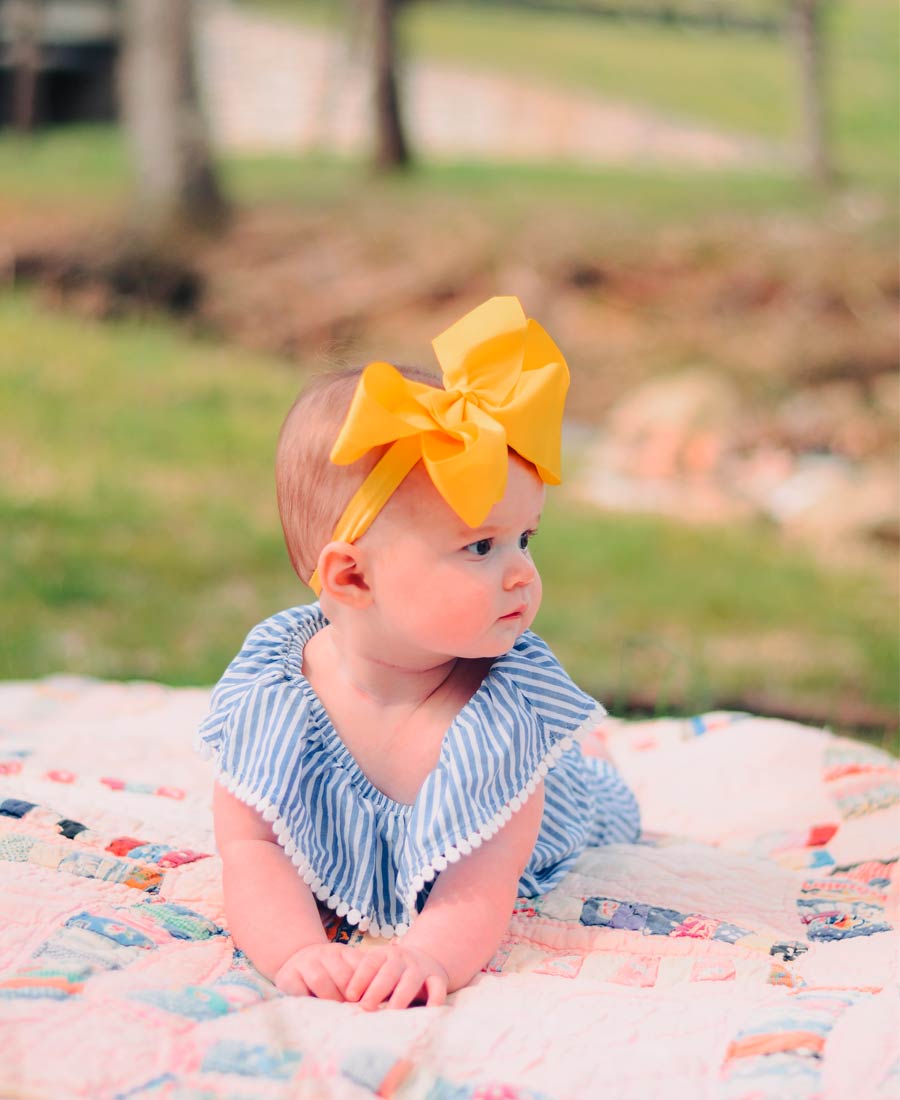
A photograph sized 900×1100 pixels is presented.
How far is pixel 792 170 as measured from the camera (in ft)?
30.4

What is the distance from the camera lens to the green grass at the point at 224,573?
12.5 ft

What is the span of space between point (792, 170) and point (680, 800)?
760cm

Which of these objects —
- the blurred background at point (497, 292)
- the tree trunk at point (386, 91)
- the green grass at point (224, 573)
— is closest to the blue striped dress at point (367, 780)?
the blurred background at point (497, 292)

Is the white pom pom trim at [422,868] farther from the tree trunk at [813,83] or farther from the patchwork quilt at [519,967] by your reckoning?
the tree trunk at [813,83]

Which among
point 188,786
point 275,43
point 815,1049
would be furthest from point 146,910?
point 275,43

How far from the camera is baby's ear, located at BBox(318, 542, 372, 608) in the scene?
1604 millimetres

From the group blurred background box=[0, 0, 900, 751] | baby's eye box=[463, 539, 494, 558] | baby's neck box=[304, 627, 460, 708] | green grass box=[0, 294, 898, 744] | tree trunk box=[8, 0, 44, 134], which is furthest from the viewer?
tree trunk box=[8, 0, 44, 134]

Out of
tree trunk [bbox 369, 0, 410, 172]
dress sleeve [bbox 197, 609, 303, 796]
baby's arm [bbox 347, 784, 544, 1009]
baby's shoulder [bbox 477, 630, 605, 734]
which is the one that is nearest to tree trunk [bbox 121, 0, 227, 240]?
tree trunk [bbox 369, 0, 410, 172]

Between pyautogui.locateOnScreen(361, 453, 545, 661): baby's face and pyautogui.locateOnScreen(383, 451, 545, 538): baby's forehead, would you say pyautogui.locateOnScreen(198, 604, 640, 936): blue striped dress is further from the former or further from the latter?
pyautogui.locateOnScreen(383, 451, 545, 538): baby's forehead

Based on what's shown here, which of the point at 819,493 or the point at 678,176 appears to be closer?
the point at 819,493

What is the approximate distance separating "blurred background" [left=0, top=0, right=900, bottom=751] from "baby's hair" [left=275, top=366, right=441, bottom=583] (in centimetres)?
23

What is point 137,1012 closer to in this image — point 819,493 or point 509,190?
point 819,493

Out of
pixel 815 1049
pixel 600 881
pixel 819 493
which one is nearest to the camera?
pixel 815 1049

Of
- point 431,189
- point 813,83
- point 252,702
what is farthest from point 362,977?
point 813,83
